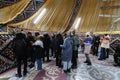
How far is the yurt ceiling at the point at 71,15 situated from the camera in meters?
7.68

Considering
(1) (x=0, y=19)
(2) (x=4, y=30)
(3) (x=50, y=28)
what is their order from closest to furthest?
(2) (x=4, y=30)
(1) (x=0, y=19)
(3) (x=50, y=28)

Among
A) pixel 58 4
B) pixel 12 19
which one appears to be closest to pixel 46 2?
pixel 58 4

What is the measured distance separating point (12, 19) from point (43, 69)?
2.30 metres

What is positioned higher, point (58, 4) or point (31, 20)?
point (58, 4)

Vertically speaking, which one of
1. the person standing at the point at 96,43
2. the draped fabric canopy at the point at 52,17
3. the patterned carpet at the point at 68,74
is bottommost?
the patterned carpet at the point at 68,74

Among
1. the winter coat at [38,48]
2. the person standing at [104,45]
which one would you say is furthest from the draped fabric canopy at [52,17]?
the person standing at [104,45]

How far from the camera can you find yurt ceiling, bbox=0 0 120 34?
7680mm

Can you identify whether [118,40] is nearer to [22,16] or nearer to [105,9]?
[105,9]

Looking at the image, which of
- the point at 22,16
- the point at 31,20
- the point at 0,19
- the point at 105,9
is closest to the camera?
the point at 0,19

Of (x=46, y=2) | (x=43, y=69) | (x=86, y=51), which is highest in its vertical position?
(x=46, y=2)

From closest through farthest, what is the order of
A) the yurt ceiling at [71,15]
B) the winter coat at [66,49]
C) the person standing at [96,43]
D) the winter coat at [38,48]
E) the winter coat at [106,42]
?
the winter coat at [66,49]
the winter coat at [38,48]
the winter coat at [106,42]
the yurt ceiling at [71,15]
the person standing at [96,43]

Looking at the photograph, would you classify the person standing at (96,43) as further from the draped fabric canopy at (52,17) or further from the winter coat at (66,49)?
the winter coat at (66,49)

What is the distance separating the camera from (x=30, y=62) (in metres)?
5.95

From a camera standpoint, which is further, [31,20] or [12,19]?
[31,20]
